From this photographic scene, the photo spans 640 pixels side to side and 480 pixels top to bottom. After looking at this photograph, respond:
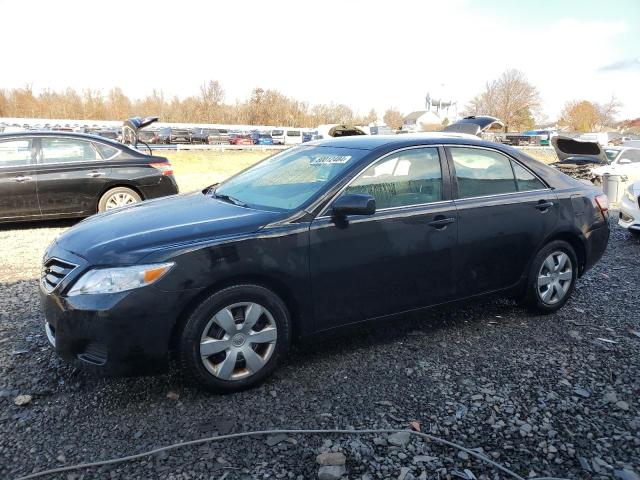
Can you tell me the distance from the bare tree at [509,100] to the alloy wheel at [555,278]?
73.6 metres

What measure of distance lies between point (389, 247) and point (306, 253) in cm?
65

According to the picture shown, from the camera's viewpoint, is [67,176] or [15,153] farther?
[67,176]

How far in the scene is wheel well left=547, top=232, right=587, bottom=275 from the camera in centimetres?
464

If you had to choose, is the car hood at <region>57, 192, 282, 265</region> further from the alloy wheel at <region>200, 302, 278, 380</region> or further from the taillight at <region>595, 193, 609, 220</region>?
the taillight at <region>595, 193, 609, 220</region>

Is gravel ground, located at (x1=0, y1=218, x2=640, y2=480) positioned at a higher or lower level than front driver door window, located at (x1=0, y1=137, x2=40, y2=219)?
lower

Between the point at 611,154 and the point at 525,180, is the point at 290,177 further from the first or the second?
the point at 611,154

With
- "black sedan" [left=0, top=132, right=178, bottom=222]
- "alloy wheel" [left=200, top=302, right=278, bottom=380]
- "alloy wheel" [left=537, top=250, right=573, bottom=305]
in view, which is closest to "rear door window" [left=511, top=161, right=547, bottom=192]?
"alloy wheel" [left=537, top=250, right=573, bottom=305]

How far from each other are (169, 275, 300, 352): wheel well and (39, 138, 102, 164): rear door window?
19.7 ft

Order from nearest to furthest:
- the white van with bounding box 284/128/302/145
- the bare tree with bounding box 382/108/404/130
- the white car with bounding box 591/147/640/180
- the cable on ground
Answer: the cable on ground < the white car with bounding box 591/147/640/180 < the white van with bounding box 284/128/302/145 < the bare tree with bounding box 382/108/404/130

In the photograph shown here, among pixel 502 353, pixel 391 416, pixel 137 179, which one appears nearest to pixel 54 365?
pixel 391 416

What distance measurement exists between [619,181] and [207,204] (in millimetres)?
13605

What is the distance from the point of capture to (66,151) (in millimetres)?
8023

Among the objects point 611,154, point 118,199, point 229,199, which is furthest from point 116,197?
point 611,154

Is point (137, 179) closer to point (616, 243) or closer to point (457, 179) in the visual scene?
point (457, 179)
